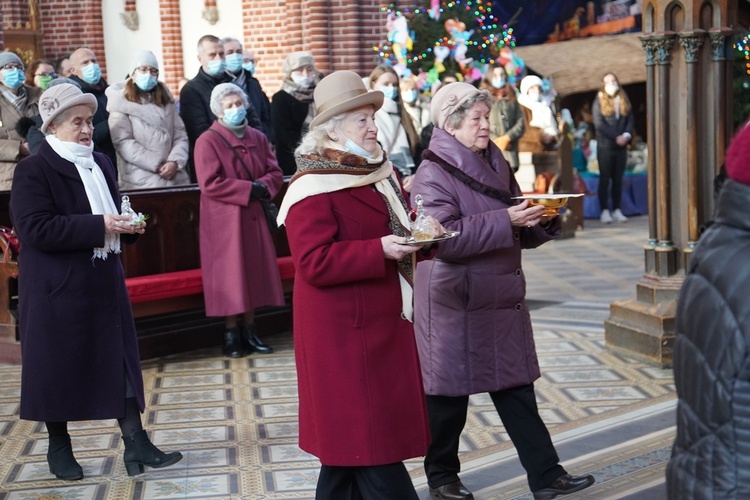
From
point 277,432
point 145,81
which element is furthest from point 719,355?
point 145,81

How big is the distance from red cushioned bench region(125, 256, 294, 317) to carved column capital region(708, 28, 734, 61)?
3750 mm

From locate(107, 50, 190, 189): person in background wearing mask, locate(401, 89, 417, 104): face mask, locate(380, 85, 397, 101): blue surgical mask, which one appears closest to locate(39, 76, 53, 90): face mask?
locate(107, 50, 190, 189): person in background wearing mask

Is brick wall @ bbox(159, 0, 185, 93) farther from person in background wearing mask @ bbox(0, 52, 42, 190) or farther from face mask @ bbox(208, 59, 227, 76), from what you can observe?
person in background wearing mask @ bbox(0, 52, 42, 190)

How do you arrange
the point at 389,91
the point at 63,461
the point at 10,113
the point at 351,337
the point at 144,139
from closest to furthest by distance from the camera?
the point at 351,337, the point at 63,461, the point at 144,139, the point at 10,113, the point at 389,91

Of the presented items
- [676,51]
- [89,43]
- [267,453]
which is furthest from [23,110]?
[89,43]

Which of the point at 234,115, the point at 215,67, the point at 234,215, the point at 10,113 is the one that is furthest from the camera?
the point at 215,67

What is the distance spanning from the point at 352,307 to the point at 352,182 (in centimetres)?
42

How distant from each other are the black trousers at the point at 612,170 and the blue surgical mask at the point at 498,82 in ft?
7.62

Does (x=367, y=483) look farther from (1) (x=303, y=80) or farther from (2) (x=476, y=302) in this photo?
(1) (x=303, y=80)

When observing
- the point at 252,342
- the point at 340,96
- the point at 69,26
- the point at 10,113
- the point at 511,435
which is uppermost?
the point at 69,26

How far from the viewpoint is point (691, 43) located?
23.9 ft

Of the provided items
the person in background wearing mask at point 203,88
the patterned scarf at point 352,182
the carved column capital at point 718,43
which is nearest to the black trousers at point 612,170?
the person in background wearing mask at point 203,88

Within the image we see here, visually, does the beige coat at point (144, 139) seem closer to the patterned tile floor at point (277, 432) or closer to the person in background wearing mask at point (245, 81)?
the person in background wearing mask at point (245, 81)

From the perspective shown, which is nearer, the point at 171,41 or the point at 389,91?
the point at 389,91
